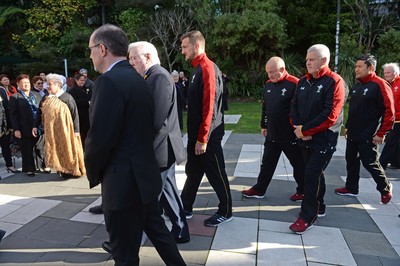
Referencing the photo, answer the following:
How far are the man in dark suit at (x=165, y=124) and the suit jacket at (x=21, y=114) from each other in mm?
3431

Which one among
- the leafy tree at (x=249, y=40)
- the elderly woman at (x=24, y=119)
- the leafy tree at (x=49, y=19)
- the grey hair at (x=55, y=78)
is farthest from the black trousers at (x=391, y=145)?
the leafy tree at (x=49, y=19)

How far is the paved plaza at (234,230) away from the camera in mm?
2893

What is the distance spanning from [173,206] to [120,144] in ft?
4.17

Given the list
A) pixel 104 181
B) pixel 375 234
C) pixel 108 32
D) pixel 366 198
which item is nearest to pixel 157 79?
pixel 108 32

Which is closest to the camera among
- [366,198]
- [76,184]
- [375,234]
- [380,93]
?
[375,234]

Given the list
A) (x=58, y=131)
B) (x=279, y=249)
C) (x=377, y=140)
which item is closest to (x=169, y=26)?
(x=58, y=131)

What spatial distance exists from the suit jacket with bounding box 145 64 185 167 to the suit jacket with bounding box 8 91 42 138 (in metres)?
3.63

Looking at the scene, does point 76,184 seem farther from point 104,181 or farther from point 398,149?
point 398,149

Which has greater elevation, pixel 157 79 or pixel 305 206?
pixel 157 79

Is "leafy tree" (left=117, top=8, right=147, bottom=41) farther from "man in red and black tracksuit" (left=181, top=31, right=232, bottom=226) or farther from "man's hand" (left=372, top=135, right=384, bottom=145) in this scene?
"man's hand" (left=372, top=135, right=384, bottom=145)

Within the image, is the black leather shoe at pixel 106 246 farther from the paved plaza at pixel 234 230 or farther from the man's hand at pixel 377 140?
the man's hand at pixel 377 140

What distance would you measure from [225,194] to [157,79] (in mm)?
1473

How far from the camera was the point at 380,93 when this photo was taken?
3975 mm

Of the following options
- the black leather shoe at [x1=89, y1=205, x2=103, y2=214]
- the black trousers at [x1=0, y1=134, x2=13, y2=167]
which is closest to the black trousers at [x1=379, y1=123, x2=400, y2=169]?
the black leather shoe at [x1=89, y1=205, x2=103, y2=214]
